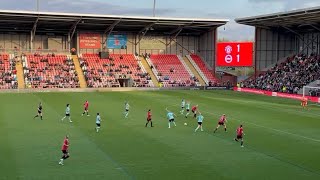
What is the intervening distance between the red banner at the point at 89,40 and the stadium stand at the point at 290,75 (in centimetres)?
2773

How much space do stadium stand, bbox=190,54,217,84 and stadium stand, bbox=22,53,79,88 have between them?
76.8 feet

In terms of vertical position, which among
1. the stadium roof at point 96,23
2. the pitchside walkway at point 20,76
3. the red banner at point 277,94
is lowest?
the red banner at point 277,94

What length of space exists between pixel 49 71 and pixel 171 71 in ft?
70.4

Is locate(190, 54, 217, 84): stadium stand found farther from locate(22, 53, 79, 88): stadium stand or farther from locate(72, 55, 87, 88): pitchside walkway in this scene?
locate(22, 53, 79, 88): stadium stand

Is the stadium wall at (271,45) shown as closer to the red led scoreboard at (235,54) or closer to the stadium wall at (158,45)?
the red led scoreboard at (235,54)

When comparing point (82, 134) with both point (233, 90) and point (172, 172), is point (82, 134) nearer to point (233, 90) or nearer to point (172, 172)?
point (172, 172)

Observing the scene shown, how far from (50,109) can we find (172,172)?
25.7 meters

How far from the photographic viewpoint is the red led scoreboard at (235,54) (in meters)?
76.1

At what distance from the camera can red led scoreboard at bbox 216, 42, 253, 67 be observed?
76.1m

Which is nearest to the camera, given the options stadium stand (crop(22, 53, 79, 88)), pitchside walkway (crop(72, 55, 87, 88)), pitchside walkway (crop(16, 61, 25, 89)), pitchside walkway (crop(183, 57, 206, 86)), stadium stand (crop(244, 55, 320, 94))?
stadium stand (crop(244, 55, 320, 94))

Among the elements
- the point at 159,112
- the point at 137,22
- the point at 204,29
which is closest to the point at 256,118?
the point at 159,112

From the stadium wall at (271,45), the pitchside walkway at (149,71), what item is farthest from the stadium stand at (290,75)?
the pitchside walkway at (149,71)

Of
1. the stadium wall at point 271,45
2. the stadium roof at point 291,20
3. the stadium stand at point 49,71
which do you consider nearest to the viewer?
the stadium roof at point 291,20

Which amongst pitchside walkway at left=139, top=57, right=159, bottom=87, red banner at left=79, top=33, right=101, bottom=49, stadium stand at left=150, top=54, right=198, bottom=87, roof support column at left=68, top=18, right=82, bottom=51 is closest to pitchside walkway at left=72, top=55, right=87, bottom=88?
red banner at left=79, top=33, right=101, bottom=49
